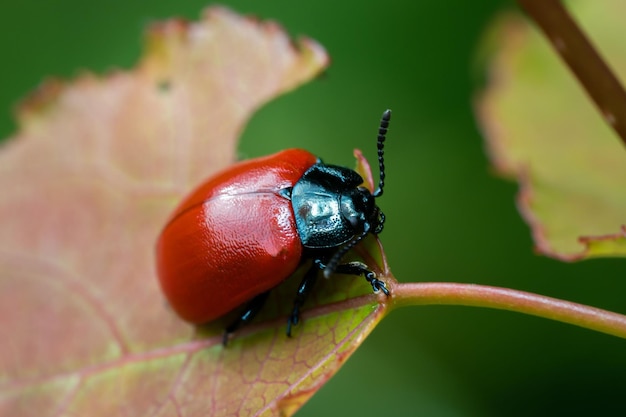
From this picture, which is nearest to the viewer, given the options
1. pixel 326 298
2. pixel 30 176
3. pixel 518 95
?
pixel 326 298

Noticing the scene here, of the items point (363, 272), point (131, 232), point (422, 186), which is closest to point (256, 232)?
point (363, 272)

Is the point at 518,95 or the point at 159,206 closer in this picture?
the point at 159,206

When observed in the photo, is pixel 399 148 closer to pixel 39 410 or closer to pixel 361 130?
pixel 361 130

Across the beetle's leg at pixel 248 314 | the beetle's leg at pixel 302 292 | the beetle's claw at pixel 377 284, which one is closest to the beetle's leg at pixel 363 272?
the beetle's claw at pixel 377 284

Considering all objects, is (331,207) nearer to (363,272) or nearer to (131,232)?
(363,272)

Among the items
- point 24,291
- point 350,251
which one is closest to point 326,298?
point 350,251

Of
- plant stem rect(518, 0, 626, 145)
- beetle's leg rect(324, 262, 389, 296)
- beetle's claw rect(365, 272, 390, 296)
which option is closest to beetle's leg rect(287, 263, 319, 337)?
beetle's leg rect(324, 262, 389, 296)

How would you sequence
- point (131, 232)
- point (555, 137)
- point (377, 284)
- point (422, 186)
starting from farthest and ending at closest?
point (422, 186), point (555, 137), point (131, 232), point (377, 284)
